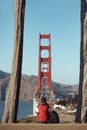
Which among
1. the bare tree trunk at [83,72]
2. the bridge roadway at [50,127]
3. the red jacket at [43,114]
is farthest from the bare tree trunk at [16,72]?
the bridge roadway at [50,127]

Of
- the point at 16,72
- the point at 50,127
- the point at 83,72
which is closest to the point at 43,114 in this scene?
the point at 50,127

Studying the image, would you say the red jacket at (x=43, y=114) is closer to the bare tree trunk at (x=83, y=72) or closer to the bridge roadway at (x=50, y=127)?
the bridge roadway at (x=50, y=127)

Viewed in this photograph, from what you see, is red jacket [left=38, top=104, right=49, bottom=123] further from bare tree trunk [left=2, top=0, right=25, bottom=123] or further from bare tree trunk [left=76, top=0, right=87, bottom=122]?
bare tree trunk [left=76, top=0, right=87, bottom=122]

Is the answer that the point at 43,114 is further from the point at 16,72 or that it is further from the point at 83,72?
the point at 83,72

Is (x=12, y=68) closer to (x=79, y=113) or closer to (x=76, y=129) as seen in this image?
(x=79, y=113)

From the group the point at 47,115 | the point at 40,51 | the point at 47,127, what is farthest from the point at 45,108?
the point at 40,51
